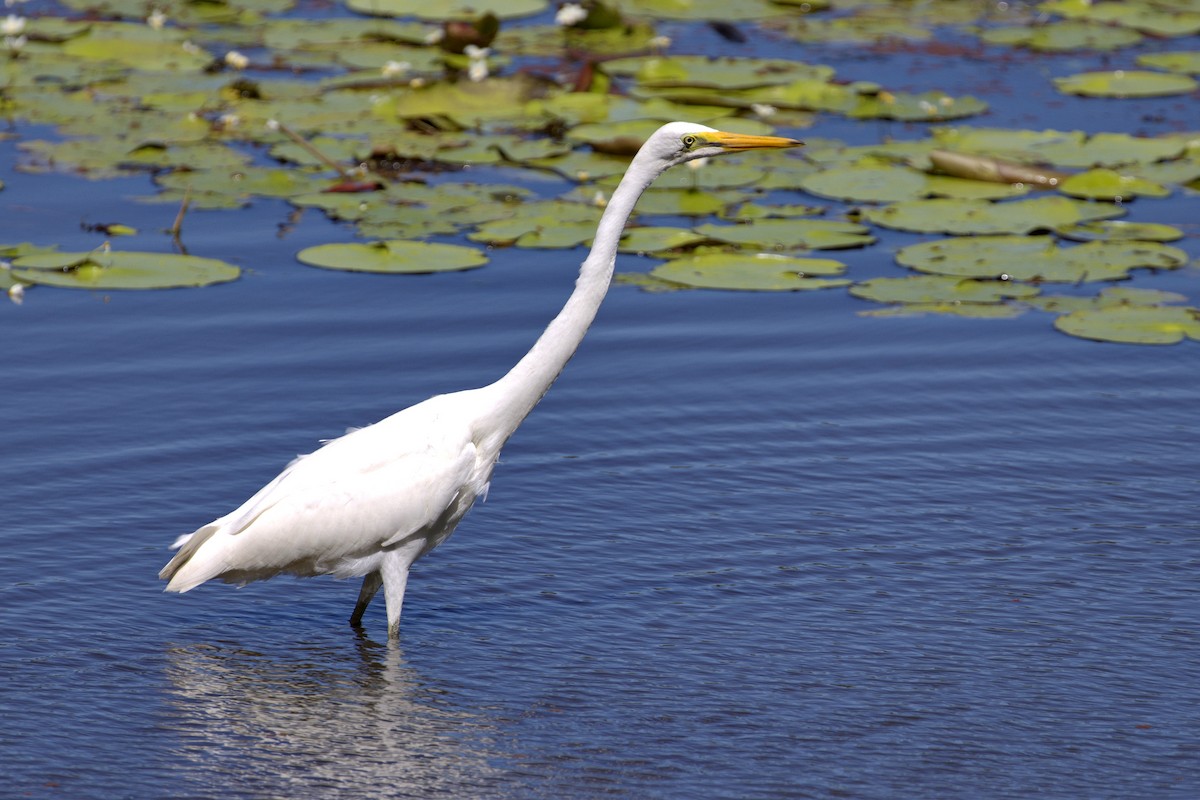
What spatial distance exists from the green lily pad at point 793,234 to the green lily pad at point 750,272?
21 cm

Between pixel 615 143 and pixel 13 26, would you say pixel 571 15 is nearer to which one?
pixel 615 143

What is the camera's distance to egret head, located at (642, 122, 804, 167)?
6512 millimetres

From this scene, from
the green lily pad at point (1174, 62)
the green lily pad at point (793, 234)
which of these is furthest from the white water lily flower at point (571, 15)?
the green lily pad at point (1174, 62)

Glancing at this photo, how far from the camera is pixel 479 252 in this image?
1085 cm

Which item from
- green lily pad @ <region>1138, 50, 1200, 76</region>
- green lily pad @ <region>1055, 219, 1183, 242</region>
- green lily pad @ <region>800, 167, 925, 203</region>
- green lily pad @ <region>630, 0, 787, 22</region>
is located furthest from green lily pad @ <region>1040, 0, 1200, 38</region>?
green lily pad @ <region>1055, 219, 1183, 242</region>

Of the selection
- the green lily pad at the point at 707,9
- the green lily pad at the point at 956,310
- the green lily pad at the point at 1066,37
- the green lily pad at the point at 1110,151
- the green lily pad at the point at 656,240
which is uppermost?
the green lily pad at the point at 707,9

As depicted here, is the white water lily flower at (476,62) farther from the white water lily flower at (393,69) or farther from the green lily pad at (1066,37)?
the green lily pad at (1066,37)

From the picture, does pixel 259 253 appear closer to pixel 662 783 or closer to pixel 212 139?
pixel 212 139

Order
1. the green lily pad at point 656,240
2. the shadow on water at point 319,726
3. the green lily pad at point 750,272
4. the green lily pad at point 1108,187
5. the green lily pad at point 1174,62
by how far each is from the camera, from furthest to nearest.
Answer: the green lily pad at point 1174,62 → the green lily pad at point 1108,187 → the green lily pad at point 656,240 → the green lily pad at point 750,272 → the shadow on water at point 319,726

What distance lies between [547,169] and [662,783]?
763 cm

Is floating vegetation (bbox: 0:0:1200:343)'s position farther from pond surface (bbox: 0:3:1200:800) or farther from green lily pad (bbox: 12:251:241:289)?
pond surface (bbox: 0:3:1200:800)

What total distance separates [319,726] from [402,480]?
3.34 ft

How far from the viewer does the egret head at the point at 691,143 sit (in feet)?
21.4

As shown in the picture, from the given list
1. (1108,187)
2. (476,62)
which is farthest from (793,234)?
(476,62)
